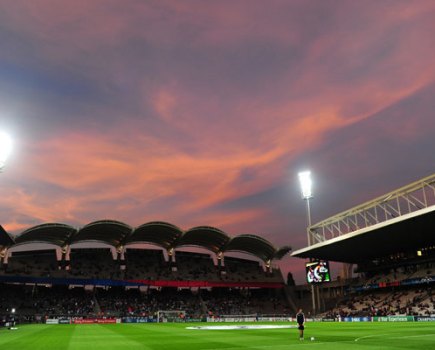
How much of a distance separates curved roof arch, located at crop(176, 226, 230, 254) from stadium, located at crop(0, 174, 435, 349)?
0.23m

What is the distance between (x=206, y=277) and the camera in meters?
91.4

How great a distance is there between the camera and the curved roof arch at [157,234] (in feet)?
264

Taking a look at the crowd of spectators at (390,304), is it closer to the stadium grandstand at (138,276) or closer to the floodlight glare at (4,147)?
the stadium grandstand at (138,276)

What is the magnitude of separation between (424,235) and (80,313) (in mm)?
58439

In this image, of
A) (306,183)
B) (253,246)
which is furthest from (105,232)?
(306,183)

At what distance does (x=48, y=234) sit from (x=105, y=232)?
10597 mm

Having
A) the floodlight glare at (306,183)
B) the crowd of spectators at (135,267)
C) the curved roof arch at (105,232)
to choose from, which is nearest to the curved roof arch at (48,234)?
the curved roof arch at (105,232)

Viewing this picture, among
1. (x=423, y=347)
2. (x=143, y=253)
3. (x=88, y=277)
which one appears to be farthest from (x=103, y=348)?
(x=143, y=253)

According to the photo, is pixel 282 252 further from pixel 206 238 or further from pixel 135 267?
pixel 135 267

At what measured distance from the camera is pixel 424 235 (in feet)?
202

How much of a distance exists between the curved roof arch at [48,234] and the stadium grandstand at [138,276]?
0.56 feet

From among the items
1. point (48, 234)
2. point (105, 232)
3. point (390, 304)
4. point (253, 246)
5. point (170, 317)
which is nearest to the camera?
point (390, 304)

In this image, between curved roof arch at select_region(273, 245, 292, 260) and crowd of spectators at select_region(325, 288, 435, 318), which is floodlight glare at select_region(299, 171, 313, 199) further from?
curved roof arch at select_region(273, 245, 292, 260)

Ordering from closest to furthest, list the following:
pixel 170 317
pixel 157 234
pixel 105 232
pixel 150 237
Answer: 1. pixel 170 317
2. pixel 105 232
3. pixel 157 234
4. pixel 150 237
